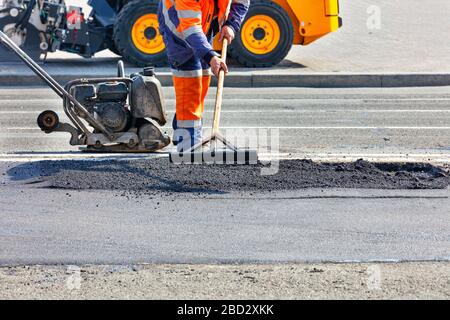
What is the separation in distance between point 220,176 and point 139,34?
25.9 feet

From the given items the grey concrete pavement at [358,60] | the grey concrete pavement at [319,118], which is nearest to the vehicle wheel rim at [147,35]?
the grey concrete pavement at [358,60]

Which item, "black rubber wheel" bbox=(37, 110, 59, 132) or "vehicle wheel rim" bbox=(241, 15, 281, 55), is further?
"vehicle wheel rim" bbox=(241, 15, 281, 55)

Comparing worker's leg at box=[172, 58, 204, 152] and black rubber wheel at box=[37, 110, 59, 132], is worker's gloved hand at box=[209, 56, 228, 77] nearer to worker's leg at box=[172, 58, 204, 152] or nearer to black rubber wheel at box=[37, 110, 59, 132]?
worker's leg at box=[172, 58, 204, 152]

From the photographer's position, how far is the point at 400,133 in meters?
10.9

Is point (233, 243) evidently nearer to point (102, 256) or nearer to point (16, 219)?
point (102, 256)

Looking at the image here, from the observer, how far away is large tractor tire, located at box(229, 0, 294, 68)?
52.4 ft

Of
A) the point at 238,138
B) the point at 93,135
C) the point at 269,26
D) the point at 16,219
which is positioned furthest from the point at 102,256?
the point at 269,26

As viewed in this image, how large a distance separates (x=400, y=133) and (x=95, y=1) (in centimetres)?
680

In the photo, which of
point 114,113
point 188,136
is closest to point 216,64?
point 188,136

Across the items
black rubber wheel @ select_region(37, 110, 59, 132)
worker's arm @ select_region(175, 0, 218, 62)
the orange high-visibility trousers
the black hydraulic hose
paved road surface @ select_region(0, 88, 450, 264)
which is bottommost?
paved road surface @ select_region(0, 88, 450, 264)

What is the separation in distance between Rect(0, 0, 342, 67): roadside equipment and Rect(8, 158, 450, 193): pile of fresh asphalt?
669cm

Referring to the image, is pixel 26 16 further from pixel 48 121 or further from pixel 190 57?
pixel 190 57

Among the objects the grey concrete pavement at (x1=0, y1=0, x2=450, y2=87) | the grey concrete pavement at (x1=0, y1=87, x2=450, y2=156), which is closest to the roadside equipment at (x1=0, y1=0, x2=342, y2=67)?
the grey concrete pavement at (x1=0, y1=0, x2=450, y2=87)

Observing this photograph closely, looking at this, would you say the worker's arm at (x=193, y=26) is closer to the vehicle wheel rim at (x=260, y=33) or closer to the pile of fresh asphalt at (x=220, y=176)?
the pile of fresh asphalt at (x=220, y=176)
